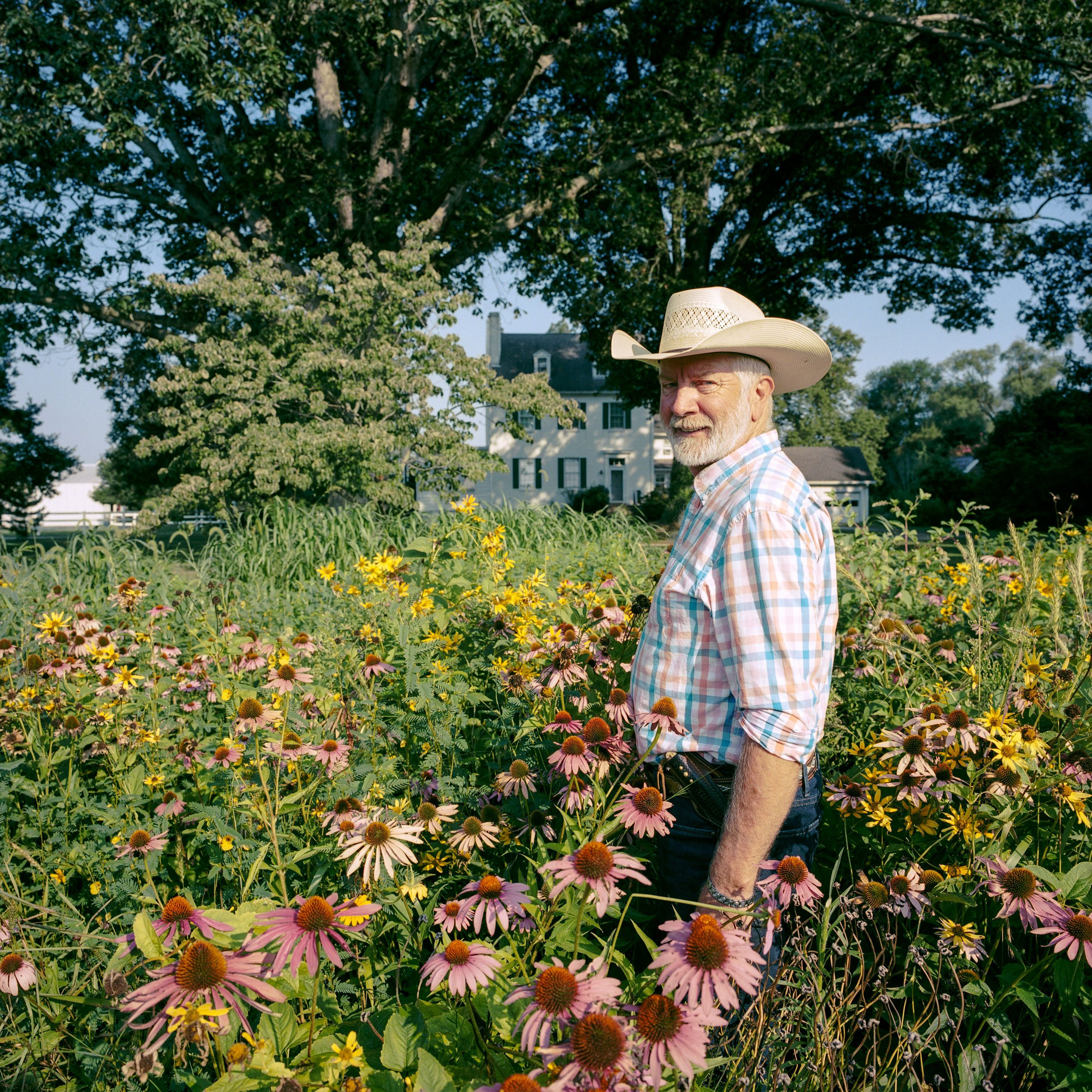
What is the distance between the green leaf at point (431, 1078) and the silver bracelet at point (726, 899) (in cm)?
62

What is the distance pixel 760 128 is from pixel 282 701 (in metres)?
14.7

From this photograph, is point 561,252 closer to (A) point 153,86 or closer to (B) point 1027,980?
(A) point 153,86

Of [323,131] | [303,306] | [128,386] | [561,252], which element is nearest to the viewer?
[303,306]

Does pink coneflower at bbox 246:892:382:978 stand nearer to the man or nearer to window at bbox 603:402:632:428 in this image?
the man

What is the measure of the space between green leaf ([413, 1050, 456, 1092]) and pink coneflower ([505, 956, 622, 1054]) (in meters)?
0.22

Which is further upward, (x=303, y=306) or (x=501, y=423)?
(x=303, y=306)

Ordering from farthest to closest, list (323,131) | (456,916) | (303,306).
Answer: (323,131), (303,306), (456,916)

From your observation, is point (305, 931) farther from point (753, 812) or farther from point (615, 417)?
point (615, 417)

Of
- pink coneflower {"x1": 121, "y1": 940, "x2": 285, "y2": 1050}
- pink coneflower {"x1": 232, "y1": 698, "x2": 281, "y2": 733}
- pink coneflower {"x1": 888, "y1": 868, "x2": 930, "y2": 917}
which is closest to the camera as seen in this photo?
pink coneflower {"x1": 121, "y1": 940, "x2": 285, "y2": 1050}

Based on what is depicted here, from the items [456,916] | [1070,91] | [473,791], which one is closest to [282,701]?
[473,791]

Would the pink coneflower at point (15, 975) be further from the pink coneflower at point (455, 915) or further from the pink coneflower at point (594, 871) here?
the pink coneflower at point (594, 871)

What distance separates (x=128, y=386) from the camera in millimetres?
17938

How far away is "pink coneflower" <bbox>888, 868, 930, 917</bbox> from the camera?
6.05 ft

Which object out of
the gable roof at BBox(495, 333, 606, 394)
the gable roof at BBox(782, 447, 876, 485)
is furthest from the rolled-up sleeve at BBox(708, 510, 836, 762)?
the gable roof at BBox(782, 447, 876, 485)
